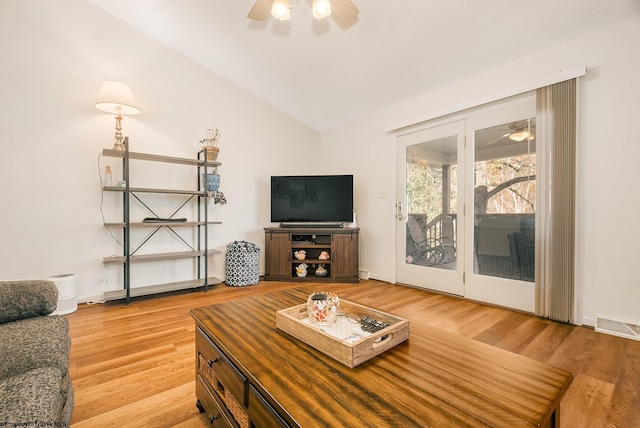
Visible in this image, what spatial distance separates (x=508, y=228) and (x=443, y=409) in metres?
2.58

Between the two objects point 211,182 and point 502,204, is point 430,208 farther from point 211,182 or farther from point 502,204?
point 211,182

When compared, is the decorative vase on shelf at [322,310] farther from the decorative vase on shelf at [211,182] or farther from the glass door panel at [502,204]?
the decorative vase on shelf at [211,182]

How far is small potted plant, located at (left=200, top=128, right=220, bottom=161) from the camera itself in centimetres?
346

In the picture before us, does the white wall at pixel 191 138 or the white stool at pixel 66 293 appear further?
the white stool at pixel 66 293

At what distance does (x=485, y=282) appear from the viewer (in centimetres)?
287

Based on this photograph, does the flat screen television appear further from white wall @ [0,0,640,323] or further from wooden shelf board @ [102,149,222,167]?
wooden shelf board @ [102,149,222,167]

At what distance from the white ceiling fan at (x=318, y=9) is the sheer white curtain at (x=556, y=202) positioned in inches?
70.5

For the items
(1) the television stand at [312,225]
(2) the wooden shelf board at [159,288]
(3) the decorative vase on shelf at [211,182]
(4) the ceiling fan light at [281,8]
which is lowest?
(2) the wooden shelf board at [159,288]

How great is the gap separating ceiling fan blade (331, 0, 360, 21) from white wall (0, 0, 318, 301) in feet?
7.58

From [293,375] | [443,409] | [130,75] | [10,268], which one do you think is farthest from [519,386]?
[130,75]

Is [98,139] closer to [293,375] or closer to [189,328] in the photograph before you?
[189,328]

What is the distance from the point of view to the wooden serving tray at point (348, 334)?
874mm

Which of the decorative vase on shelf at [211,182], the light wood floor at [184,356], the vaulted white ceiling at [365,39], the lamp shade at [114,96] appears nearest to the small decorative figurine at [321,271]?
the light wood floor at [184,356]

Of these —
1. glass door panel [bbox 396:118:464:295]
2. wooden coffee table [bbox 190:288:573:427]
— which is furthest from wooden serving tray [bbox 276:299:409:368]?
glass door panel [bbox 396:118:464:295]
